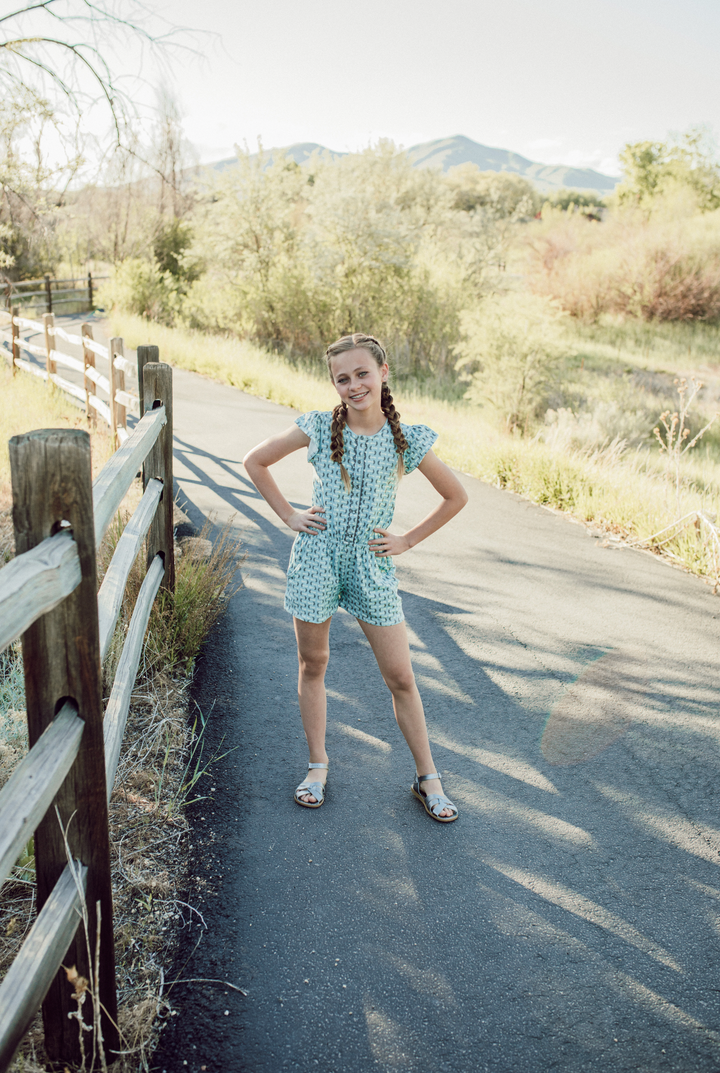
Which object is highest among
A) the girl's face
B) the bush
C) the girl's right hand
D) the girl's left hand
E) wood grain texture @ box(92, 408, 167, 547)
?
the bush

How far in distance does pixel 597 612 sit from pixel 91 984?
14.2ft

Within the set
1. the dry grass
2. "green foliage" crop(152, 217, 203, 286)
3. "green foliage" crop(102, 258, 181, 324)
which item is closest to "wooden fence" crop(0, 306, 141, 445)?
the dry grass

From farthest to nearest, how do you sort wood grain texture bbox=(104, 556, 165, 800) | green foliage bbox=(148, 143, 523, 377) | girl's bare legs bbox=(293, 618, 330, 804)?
green foliage bbox=(148, 143, 523, 377), girl's bare legs bbox=(293, 618, 330, 804), wood grain texture bbox=(104, 556, 165, 800)

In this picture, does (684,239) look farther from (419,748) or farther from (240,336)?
(419,748)

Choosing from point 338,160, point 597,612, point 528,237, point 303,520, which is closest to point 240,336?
point 338,160

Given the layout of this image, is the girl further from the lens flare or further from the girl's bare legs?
the lens flare

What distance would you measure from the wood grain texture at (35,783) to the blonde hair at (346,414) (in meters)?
1.40

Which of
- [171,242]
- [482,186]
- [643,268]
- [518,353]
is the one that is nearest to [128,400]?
[518,353]

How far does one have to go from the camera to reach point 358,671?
4.37 meters

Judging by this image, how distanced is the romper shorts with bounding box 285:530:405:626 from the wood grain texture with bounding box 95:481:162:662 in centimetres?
69

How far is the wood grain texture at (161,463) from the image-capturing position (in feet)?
13.9

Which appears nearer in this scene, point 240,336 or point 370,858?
point 370,858

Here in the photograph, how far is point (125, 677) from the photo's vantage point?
3016mm

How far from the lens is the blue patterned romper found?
2.76 meters
